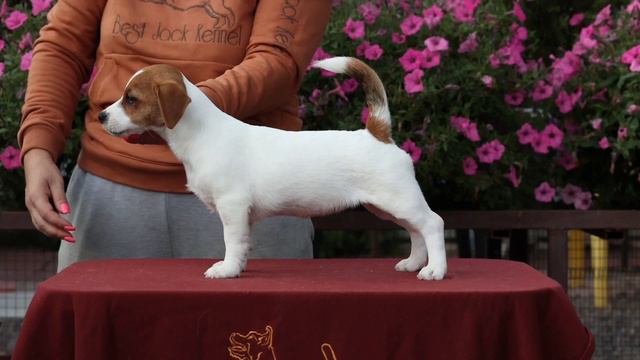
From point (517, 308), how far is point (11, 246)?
356 centimetres

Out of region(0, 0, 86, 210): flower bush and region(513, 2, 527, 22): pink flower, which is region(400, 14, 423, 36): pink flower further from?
region(0, 0, 86, 210): flower bush

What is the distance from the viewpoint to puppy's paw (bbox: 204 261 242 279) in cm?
228

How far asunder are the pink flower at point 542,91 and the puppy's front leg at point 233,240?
202 cm

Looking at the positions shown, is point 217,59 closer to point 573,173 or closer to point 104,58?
point 104,58

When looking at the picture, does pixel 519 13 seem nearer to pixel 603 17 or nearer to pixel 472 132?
pixel 603 17

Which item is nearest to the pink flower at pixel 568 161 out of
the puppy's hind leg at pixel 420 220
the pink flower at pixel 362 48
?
the pink flower at pixel 362 48

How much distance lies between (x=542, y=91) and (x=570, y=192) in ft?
1.26

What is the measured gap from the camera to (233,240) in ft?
7.55

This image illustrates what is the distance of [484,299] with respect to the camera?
6.95 feet

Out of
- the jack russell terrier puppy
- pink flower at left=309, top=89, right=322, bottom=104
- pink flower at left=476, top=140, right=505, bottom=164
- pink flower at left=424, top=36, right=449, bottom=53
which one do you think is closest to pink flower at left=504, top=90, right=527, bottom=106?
pink flower at left=476, top=140, right=505, bottom=164

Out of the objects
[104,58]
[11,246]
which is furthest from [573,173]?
[11,246]

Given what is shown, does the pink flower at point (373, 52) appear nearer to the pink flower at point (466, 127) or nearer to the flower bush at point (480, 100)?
the flower bush at point (480, 100)

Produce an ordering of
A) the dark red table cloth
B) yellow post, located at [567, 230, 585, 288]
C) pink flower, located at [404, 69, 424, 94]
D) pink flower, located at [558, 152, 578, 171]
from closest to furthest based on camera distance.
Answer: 1. the dark red table cloth
2. pink flower, located at [404, 69, 424, 94]
3. pink flower, located at [558, 152, 578, 171]
4. yellow post, located at [567, 230, 585, 288]

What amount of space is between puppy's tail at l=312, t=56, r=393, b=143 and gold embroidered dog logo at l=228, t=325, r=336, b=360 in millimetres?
472
